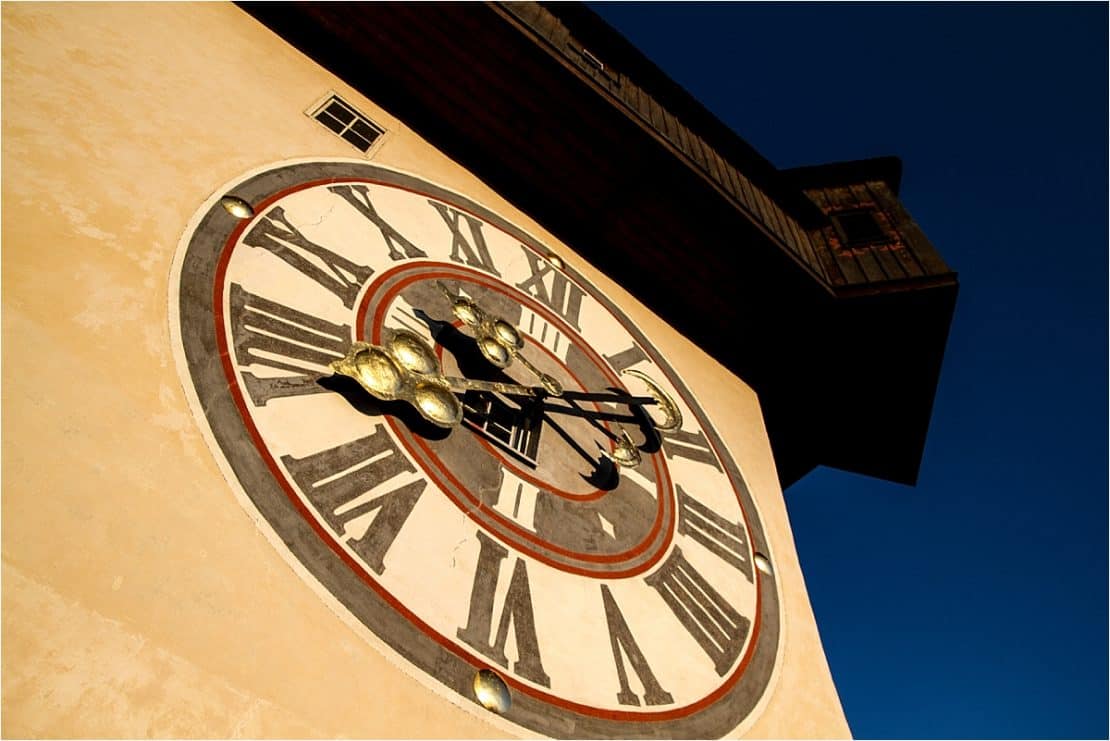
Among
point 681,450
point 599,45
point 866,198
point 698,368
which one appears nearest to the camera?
point 681,450

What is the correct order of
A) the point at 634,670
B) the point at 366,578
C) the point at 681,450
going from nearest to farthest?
1. the point at 366,578
2. the point at 634,670
3. the point at 681,450

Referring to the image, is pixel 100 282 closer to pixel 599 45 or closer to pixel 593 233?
pixel 593 233

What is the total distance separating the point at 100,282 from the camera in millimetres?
1826

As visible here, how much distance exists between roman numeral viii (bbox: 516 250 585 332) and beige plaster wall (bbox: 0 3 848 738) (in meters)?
1.51

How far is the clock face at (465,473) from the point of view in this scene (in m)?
1.84

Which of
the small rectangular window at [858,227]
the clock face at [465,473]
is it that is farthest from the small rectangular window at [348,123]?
the small rectangular window at [858,227]

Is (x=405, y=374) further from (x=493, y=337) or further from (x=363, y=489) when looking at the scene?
(x=493, y=337)

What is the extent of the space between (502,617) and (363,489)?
0.51m

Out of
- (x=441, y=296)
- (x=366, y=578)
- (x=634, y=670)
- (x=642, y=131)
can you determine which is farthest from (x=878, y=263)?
(x=366, y=578)

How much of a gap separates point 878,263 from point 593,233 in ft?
6.30

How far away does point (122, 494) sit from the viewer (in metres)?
1.48

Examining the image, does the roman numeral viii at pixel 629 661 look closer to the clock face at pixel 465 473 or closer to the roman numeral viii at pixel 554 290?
the clock face at pixel 465 473

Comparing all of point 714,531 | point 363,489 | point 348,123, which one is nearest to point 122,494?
point 363,489

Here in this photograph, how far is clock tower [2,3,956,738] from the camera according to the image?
4.76 ft
